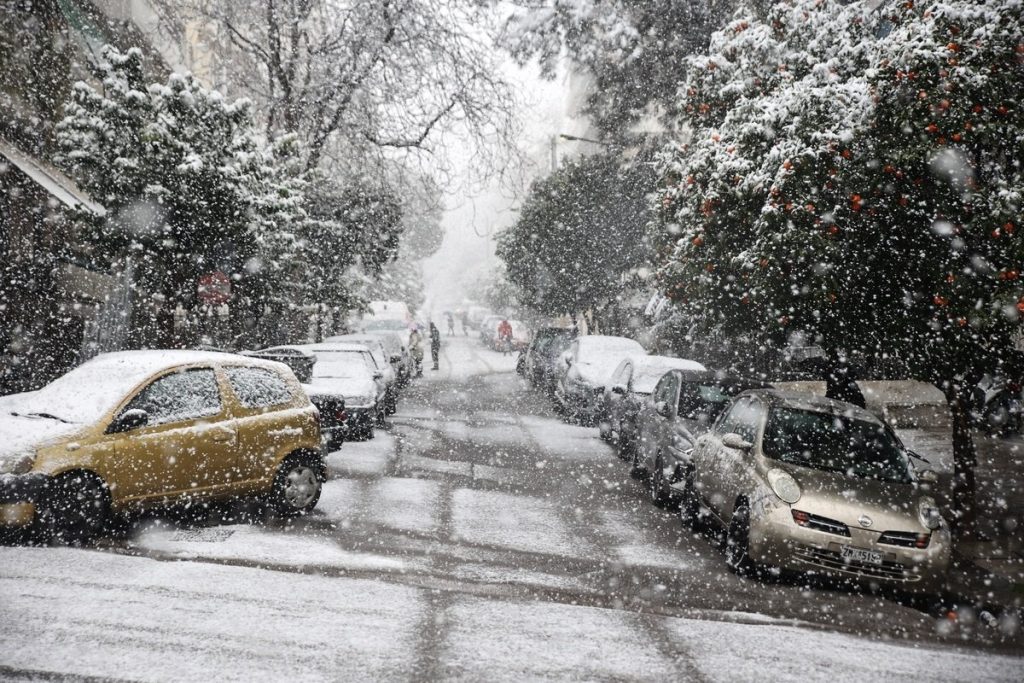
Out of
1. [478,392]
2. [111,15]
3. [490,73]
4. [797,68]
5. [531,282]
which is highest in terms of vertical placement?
[111,15]

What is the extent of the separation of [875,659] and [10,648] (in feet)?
16.9

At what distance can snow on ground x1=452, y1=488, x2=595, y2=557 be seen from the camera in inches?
293

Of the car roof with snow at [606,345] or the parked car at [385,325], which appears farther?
the parked car at [385,325]

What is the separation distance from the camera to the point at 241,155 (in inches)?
466

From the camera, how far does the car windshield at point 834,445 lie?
23.4 feet

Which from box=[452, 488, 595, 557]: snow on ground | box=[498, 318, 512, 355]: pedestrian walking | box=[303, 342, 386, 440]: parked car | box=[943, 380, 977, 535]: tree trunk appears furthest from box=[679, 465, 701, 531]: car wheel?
box=[498, 318, 512, 355]: pedestrian walking

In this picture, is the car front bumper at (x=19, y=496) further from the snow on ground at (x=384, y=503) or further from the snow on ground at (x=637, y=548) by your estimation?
the snow on ground at (x=637, y=548)

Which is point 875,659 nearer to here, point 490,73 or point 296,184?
point 296,184

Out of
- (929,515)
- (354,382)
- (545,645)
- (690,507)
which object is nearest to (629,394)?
(690,507)

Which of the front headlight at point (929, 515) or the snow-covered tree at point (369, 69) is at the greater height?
the snow-covered tree at point (369, 69)

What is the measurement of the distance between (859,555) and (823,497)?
1.68ft

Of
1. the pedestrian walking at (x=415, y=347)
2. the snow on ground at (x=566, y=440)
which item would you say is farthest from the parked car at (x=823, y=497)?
the pedestrian walking at (x=415, y=347)

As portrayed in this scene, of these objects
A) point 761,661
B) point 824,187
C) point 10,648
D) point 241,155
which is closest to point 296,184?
point 241,155

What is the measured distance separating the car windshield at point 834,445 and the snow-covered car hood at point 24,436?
19.4ft
